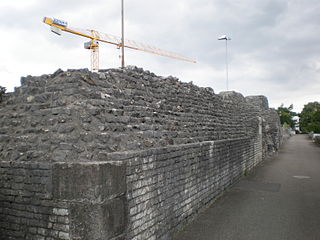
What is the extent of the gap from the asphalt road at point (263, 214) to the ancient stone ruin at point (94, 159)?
63 centimetres

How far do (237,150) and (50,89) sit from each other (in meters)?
8.27

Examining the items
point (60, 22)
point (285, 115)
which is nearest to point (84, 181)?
point (60, 22)

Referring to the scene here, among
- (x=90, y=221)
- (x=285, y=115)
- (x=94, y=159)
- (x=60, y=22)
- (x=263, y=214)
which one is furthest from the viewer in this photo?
(x=285, y=115)

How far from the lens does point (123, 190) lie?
4379 mm

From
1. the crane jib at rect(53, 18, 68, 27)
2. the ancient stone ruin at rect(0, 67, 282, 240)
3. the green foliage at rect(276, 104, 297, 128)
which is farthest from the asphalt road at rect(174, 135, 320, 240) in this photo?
the green foliage at rect(276, 104, 297, 128)

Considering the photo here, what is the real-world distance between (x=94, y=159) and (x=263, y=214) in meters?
5.09

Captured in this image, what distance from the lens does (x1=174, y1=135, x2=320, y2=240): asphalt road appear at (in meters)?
6.26

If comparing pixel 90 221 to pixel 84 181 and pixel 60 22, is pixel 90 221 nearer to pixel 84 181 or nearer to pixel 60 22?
pixel 84 181

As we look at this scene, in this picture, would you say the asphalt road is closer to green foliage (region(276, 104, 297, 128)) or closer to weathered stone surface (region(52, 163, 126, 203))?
weathered stone surface (region(52, 163, 126, 203))

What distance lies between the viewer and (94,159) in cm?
434

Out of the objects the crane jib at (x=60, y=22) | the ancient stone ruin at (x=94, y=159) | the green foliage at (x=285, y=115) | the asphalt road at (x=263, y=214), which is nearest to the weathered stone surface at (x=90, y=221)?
the ancient stone ruin at (x=94, y=159)

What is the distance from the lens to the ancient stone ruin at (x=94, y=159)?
403 centimetres

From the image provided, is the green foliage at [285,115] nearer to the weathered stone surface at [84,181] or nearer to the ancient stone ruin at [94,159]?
the ancient stone ruin at [94,159]

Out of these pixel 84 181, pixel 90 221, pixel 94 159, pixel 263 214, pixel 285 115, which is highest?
pixel 285 115
